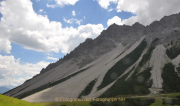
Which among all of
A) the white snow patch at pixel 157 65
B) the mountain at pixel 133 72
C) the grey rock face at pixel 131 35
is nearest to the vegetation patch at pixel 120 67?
the mountain at pixel 133 72

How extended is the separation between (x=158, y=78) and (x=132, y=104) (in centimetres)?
3782

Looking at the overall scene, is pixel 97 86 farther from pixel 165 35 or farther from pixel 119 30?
pixel 119 30

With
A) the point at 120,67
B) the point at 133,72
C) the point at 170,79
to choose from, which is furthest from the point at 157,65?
the point at 120,67

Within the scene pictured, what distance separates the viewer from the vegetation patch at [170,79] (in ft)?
203

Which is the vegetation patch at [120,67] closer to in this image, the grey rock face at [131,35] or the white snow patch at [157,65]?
the white snow patch at [157,65]

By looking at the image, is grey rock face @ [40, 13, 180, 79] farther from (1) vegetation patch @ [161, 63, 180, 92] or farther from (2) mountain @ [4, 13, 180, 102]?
(1) vegetation patch @ [161, 63, 180, 92]

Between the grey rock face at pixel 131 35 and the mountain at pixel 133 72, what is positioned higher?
the grey rock face at pixel 131 35

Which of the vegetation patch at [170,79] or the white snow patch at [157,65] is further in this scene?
the white snow patch at [157,65]

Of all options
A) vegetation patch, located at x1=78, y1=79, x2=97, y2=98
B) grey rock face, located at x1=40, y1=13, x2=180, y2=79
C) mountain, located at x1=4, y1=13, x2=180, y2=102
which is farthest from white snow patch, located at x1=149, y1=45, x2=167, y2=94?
vegetation patch, located at x1=78, y1=79, x2=97, y2=98

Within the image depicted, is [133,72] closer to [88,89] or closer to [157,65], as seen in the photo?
[157,65]

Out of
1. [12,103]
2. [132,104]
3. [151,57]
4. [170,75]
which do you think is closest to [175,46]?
[151,57]

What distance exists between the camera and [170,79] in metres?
70.2

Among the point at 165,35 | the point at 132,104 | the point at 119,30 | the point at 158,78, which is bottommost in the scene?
A: the point at 132,104

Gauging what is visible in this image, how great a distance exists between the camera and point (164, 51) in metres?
107
